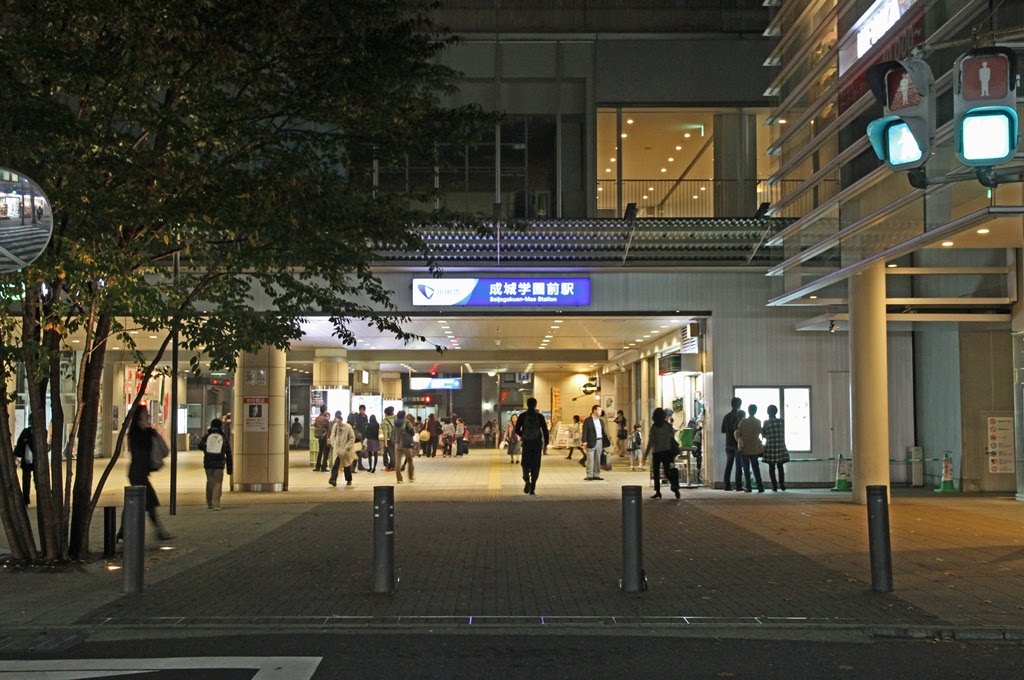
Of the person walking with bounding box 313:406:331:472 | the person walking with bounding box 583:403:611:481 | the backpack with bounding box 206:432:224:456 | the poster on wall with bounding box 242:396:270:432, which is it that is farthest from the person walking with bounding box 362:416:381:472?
the backpack with bounding box 206:432:224:456

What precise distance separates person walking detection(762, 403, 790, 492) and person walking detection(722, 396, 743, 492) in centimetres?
58

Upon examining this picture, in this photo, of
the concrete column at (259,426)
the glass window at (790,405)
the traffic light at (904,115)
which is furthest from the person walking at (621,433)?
the traffic light at (904,115)

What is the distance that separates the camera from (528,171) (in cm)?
2427

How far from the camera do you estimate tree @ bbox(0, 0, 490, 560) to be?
10555 millimetres

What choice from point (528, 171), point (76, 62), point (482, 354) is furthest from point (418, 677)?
point (482, 354)

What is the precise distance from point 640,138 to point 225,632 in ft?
59.8

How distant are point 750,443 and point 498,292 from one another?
575cm

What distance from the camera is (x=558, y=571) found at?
11.5m

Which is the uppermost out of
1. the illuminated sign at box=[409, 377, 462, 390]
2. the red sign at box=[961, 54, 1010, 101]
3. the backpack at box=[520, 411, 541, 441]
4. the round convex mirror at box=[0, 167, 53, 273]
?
the red sign at box=[961, 54, 1010, 101]

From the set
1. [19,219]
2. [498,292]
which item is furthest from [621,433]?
[19,219]

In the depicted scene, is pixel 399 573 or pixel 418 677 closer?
pixel 418 677

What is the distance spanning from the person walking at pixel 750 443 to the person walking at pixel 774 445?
0.88 ft

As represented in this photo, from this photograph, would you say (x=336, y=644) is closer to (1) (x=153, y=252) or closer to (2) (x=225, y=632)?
(2) (x=225, y=632)

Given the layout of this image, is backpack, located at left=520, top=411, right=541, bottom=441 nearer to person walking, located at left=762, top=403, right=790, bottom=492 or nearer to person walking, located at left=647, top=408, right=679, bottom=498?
person walking, located at left=647, top=408, right=679, bottom=498
